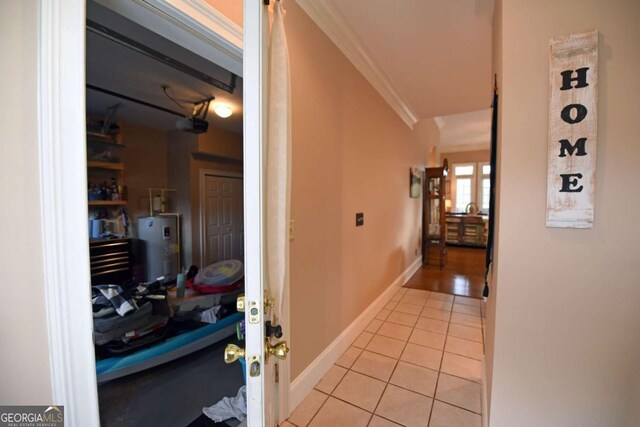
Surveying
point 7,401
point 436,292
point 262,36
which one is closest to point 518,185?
point 262,36

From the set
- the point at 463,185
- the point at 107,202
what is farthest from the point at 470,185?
the point at 107,202

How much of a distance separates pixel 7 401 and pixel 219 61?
1.60 m

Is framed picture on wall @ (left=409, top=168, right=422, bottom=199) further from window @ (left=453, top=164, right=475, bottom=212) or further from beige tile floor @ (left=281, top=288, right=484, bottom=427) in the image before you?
window @ (left=453, top=164, right=475, bottom=212)

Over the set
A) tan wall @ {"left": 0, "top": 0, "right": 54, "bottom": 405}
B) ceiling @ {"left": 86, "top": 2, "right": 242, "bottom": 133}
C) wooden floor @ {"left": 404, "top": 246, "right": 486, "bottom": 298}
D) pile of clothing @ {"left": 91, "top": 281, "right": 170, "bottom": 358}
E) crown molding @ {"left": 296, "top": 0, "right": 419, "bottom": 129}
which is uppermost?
crown molding @ {"left": 296, "top": 0, "right": 419, "bottom": 129}

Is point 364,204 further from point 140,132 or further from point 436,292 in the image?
point 140,132

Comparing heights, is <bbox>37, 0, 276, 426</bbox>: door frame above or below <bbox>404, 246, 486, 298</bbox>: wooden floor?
above

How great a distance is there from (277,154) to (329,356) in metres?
1.76

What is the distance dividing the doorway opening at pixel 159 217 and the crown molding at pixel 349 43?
998mm

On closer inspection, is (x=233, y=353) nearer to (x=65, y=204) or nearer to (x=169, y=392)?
(x=65, y=204)

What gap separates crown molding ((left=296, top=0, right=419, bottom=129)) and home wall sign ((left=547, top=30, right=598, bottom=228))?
140 centimetres

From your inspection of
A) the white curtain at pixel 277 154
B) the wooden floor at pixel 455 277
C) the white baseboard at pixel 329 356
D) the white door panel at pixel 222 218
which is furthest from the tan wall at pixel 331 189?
the white door panel at pixel 222 218

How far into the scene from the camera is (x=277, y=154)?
908 millimetres

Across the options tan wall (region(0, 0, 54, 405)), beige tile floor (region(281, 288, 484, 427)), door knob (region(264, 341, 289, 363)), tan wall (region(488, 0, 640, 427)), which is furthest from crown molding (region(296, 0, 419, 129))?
beige tile floor (region(281, 288, 484, 427))

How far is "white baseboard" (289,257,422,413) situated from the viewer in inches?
64.2
